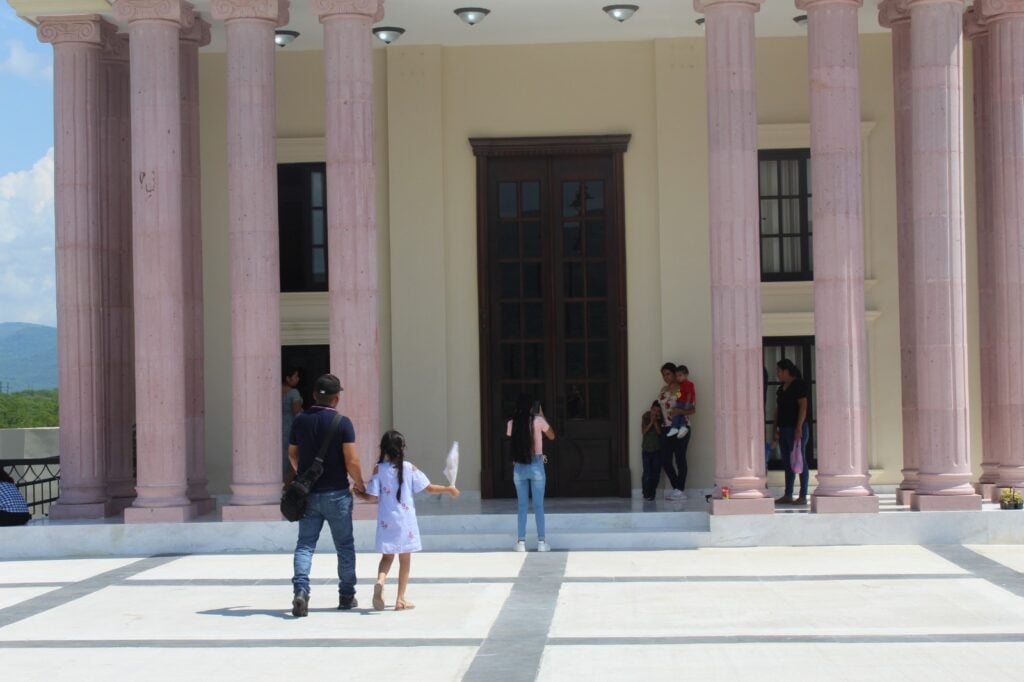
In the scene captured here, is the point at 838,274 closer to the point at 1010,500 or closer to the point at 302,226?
the point at 1010,500

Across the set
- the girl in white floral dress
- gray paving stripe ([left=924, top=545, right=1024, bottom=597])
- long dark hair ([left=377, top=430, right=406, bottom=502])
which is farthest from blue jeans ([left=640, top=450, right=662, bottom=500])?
long dark hair ([left=377, top=430, right=406, bottom=502])

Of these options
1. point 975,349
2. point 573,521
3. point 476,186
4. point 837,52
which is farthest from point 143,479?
point 975,349

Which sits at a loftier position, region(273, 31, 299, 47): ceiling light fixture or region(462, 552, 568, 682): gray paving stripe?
region(273, 31, 299, 47): ceiling light fixture

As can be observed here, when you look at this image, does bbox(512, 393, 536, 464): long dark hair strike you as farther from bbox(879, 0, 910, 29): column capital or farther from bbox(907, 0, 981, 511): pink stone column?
bbox(879, 0, 910, 29): column capital

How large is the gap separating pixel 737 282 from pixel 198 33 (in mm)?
7907

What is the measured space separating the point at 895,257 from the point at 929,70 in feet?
14.4

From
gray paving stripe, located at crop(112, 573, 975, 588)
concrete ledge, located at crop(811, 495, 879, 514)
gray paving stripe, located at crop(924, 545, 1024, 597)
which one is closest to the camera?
gray paving stripe, located at crop(924, 545, 1024, 597)

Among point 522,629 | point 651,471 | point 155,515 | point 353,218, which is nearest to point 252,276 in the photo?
point 353,218

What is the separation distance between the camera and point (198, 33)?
832 inches

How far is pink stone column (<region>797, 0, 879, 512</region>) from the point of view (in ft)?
62.3

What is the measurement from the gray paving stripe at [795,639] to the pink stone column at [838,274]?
6.59 meters

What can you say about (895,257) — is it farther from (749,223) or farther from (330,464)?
(330,464)

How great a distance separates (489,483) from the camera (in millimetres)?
23016

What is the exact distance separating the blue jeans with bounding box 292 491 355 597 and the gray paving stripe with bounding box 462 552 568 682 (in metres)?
1.44
